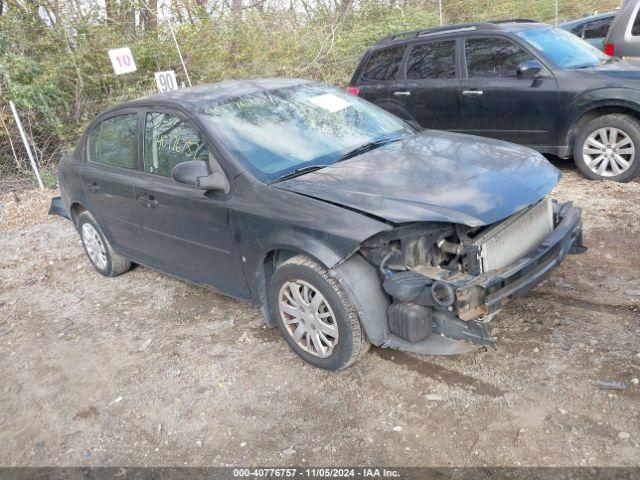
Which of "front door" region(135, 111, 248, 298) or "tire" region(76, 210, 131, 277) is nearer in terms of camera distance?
"front door" region(135, 111, 248, 298)

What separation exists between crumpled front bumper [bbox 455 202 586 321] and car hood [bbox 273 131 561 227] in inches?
12.3

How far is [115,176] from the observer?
4.63 meters

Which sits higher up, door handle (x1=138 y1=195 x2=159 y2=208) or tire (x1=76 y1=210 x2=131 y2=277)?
door handle (x1=138 y1=195 x2=159 y2=208)

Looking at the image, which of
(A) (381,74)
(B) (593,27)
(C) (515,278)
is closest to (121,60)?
(A) (381,74)

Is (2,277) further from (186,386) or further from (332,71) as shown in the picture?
(332,71)

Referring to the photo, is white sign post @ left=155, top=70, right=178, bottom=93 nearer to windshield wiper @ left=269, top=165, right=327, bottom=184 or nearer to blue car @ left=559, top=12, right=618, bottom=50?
windshield wiper @ left=269, top=165, right=327, bottom=184

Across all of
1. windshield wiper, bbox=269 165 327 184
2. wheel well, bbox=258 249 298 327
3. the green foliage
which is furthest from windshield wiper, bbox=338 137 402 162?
the green foliage

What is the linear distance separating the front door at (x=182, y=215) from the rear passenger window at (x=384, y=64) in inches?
163

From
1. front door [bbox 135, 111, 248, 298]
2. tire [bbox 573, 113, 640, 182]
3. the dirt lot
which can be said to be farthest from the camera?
tire [bbox 573, 113, 640, 182]

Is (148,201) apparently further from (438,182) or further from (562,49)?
(562,49)

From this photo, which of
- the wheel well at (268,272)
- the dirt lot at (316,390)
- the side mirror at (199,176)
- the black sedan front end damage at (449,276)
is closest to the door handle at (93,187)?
the dirt lot at (316,390)

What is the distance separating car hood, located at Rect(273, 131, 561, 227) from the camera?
9.81 ft

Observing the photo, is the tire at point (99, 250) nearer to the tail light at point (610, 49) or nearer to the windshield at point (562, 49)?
the windshield at point (562, 49)

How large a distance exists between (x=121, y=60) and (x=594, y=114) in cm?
700
